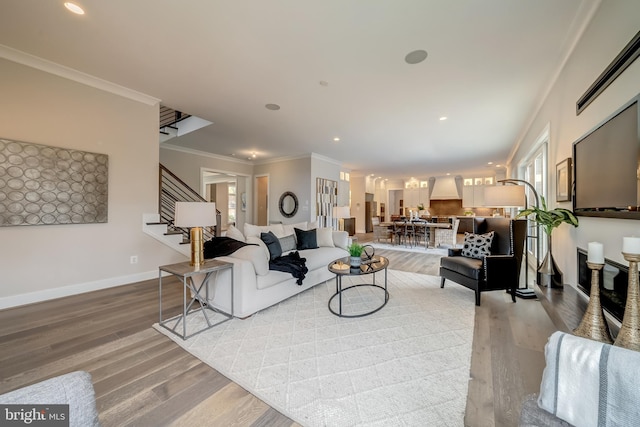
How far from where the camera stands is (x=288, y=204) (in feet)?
25.5

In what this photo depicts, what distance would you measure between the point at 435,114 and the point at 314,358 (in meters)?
4.33

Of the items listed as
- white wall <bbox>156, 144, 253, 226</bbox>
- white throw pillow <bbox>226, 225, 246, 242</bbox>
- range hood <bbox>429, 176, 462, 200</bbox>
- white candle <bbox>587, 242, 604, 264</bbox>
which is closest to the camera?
white candle <bbox>587, 242, 604, 264</bbox>

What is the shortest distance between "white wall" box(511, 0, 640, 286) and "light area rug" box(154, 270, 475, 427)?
1.27m

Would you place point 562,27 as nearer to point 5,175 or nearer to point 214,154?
point 5,175

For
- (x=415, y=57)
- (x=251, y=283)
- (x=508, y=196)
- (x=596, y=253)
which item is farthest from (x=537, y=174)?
(x=251, y=283)

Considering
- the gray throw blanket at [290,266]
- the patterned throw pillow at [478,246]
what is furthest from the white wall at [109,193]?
the patterned throw pillow at [478,246]

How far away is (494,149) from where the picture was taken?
679cm

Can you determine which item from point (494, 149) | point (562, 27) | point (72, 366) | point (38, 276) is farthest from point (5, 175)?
point (494, 149)

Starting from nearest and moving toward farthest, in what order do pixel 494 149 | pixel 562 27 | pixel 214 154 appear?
pixel 562 27 < pixel 494 149 < pixel 214 154

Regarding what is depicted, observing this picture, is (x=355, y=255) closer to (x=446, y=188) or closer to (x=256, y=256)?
(x=256, y=256)

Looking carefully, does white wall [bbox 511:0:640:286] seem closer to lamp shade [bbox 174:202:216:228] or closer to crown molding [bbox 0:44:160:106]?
lamp shade [bbox 174:202:216:228]

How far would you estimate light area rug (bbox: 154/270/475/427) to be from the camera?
150 cm

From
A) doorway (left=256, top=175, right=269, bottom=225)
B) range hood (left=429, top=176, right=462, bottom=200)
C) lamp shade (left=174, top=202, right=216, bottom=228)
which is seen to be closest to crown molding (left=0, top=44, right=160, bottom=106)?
lamp shade (left=174, top=202, right=216, bottom=228)

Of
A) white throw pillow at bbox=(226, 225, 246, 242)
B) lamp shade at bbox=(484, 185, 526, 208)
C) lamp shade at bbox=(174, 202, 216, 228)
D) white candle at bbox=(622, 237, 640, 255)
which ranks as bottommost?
white throw pillow at bbox=(226, 225, 246, 242)
